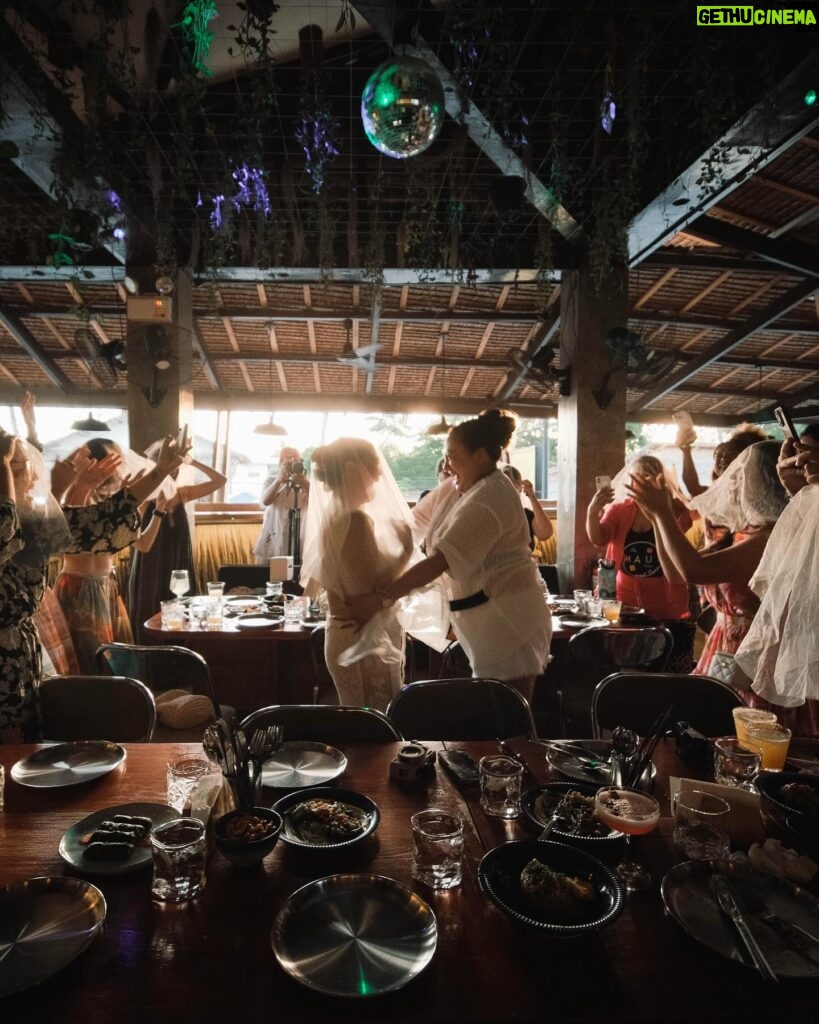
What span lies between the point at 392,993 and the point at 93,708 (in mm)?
1629

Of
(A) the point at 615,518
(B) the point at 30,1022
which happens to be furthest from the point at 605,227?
(B) the point at 30,1022

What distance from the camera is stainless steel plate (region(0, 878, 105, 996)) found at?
878 millimetres

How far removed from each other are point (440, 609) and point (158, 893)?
2.10 m

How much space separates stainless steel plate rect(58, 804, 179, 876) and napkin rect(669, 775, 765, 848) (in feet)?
3.91

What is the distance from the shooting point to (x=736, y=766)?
4.71 feet

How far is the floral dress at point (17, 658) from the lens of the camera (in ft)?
6.56

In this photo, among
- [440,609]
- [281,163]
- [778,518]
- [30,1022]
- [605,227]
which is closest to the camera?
[30,1022]

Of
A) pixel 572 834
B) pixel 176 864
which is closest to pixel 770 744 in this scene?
pixel 572 834

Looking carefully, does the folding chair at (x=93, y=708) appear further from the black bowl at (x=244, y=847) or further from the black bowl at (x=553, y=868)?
the black bowl at (x=553, y=868)

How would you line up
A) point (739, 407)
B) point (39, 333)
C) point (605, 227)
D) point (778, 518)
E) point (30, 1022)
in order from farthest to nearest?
1. point (739, 407)
2. point (39, 333)
3. point (605, 227)
4. point (778, 518)
5. point (30, 1022)

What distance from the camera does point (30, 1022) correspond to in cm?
80

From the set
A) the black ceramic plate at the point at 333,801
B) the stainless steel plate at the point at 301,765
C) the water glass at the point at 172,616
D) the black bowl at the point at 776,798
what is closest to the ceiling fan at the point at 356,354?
the water glass at the point at 172,616

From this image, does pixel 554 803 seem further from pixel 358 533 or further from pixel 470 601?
pixel 358 533

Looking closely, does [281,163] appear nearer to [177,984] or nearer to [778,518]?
[778,518]
